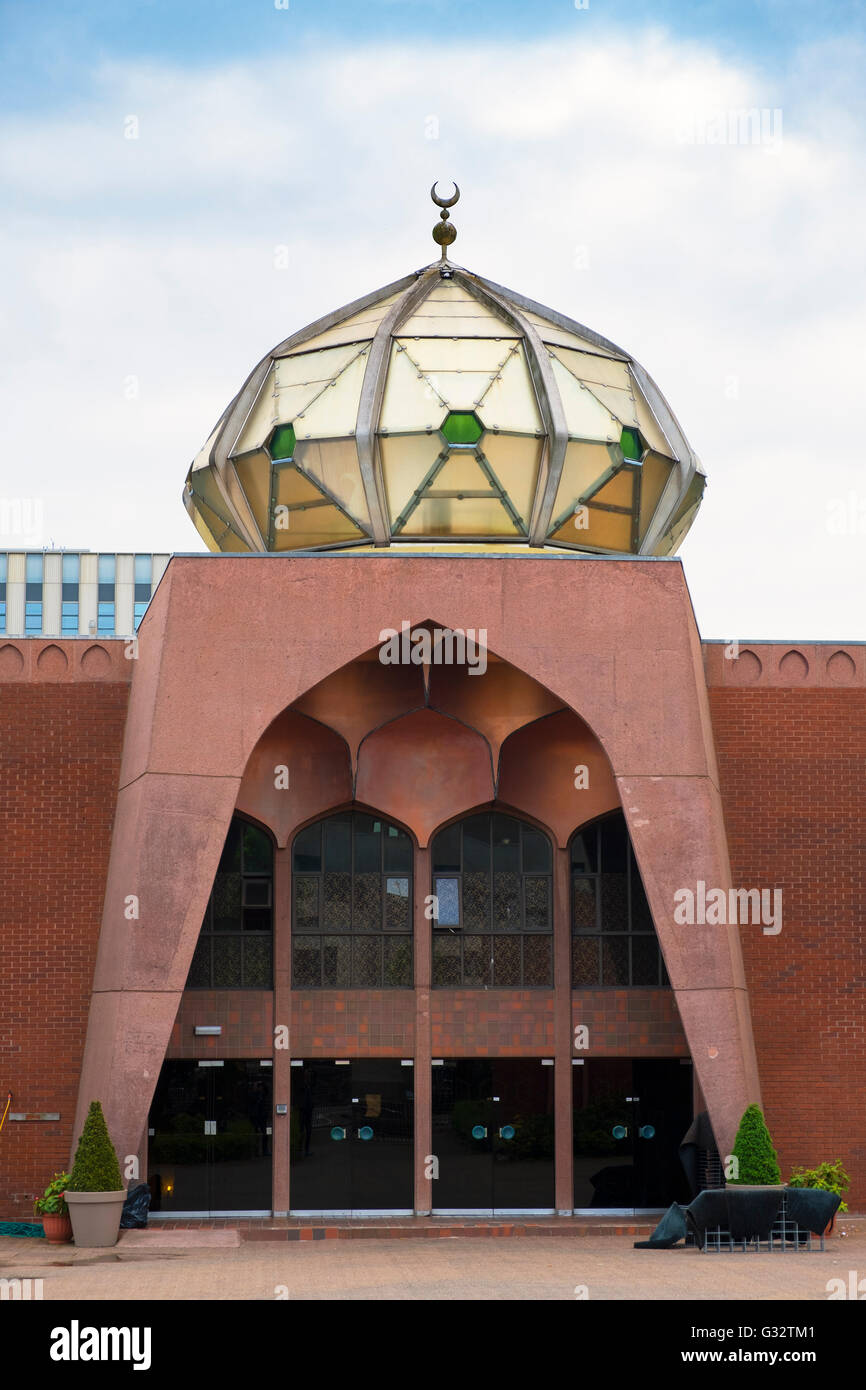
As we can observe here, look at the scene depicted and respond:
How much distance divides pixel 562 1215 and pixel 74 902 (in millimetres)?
7567

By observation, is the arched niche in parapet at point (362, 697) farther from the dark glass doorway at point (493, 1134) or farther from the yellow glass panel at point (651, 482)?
Result: the dark glass doorway at point (493, 1134)

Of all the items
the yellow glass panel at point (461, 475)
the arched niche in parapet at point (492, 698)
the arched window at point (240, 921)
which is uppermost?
the yellow glass panel at point (461, 475)

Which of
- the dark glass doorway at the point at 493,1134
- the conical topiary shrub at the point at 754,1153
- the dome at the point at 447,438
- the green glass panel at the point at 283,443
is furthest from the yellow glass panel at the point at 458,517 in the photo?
the conical topiary shrub at the point at 754,1153

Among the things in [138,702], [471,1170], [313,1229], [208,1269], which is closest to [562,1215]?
[471,1170]

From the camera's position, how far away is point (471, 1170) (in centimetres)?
2300

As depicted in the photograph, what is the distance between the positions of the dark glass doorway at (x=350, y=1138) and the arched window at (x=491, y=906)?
1.64 m

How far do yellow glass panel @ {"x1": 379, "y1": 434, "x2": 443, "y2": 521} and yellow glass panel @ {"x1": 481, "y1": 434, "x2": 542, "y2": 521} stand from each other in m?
0.72

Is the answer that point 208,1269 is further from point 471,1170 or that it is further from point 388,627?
point 388,627

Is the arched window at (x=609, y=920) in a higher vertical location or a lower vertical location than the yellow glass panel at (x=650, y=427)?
lower

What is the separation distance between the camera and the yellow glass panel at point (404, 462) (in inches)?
912

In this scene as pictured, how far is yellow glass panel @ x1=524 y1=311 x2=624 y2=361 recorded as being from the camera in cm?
2494

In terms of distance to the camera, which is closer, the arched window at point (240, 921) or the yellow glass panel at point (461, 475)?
the arched window at point (240, 921)

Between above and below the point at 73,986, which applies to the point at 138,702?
above

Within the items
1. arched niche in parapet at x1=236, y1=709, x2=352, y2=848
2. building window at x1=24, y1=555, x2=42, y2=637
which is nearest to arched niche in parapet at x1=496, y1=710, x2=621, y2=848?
Answer: arched niche in parapet at x1=236, y1=709, x2=352, y2=848
